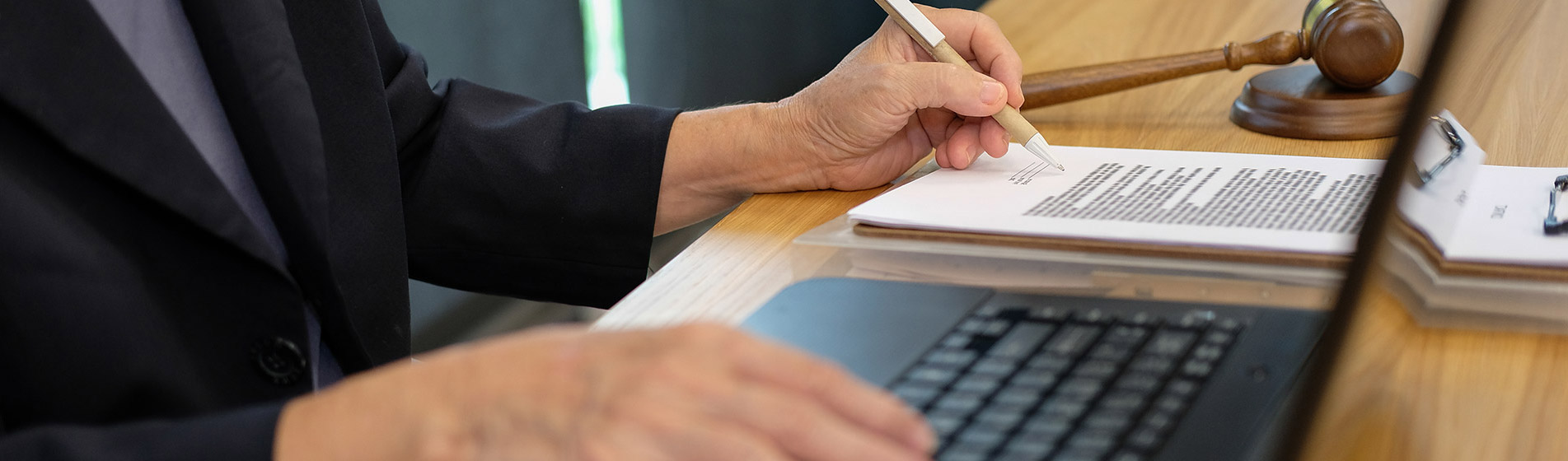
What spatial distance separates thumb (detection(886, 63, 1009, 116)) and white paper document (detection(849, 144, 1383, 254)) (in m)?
0.05

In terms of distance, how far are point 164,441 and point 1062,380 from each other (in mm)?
363

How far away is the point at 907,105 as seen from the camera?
845 mm

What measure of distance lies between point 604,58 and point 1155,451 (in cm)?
206

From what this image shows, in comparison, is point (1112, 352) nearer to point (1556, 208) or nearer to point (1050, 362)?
point (1050, 362)

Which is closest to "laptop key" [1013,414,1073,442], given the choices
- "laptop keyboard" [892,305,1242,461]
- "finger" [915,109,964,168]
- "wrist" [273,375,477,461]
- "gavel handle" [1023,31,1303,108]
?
"laptop keyboard" [892,305,1242,461]

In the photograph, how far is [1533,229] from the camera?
62 centimetres

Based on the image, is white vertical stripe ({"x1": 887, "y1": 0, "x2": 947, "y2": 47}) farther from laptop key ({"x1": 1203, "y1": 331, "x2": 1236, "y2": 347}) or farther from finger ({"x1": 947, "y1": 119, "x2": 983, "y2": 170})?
laptop key ({"x1": 1203, "y1": 331, "x2": 1236, "y2": 347})

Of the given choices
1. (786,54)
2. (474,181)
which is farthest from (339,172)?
(786,54)

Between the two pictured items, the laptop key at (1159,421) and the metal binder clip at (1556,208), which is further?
the metal binder clip at (1556,208)

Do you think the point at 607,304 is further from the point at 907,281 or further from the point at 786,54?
the point at 786,54

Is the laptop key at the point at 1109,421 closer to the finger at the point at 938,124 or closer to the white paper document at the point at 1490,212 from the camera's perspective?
the white paper document at the point at 1490,212

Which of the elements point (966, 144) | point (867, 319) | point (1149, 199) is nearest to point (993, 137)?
point (966, 144)

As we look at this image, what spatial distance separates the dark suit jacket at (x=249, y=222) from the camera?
625 millimetres

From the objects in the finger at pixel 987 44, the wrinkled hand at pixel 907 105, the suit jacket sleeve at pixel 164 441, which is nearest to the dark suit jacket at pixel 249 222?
the suit jacket sleeve at pixel 164 441
